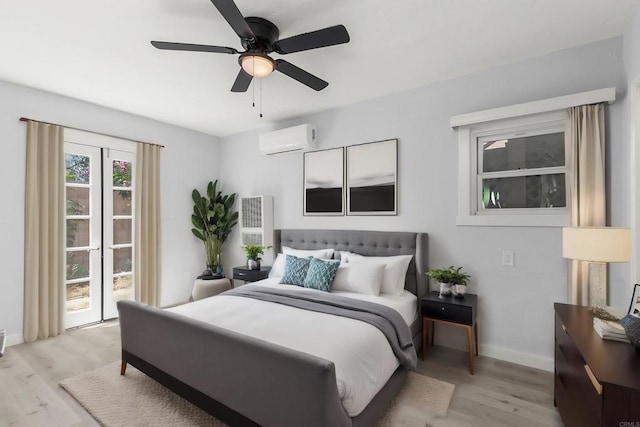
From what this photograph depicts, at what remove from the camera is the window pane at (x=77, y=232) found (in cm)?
353

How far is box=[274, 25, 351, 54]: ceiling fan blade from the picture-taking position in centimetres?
175

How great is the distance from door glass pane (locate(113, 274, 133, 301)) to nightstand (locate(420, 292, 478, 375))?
148 inches

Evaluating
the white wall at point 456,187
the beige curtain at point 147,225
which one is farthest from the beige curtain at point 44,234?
the white wall at point 456,187

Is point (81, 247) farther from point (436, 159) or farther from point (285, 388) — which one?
point (436, 159)

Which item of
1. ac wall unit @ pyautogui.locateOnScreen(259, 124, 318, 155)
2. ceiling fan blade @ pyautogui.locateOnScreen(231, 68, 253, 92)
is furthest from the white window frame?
ceiling fan blade @ pyautogui.locateOnScreen(231, 68, 253, 92)

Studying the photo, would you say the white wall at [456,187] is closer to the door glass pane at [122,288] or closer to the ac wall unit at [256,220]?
the ac wall unit at [256,220]

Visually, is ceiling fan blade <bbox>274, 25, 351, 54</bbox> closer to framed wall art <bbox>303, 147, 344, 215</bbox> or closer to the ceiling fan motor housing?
the ceiling fan motor housing

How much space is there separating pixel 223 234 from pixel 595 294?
447 cm

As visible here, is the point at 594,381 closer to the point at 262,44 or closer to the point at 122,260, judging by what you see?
the point at 262,44

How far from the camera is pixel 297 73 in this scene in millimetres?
2252

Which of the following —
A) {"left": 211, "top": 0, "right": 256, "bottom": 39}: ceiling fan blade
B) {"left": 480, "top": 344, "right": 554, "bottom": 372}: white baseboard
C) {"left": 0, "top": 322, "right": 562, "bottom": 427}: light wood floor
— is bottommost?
{"left": 0, "top": 322, "right": 562, "bottom": 427}: light wood floor

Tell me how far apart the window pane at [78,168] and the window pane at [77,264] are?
2.88 feet

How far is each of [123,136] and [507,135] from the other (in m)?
→ 4.53

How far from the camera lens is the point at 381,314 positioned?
2285 millimetres
